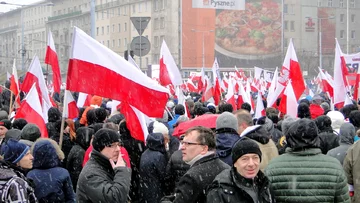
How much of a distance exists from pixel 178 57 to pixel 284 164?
77340 millimetres

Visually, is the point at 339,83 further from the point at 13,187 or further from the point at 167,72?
the point at 13,187

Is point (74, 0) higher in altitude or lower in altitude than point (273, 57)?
higher

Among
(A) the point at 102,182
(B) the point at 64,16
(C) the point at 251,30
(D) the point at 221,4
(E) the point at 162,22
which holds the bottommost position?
(A) the point at 102,182

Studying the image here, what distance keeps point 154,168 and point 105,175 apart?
95.7 inches

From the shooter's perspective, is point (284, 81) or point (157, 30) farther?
point (157, 30)

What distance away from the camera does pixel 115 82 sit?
7.14 m

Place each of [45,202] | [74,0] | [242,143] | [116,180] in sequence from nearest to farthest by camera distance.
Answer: [242,143] → [116,180] → [45,202] → [74,0]

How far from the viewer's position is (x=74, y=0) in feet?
351

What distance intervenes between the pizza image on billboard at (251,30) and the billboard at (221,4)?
0.53 metres

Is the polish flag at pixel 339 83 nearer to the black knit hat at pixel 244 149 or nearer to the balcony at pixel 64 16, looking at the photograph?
the black knit hat at pixel 244 149

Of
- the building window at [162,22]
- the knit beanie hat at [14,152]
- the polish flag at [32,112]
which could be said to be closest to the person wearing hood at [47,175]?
the knit beanie hat at [14,152]

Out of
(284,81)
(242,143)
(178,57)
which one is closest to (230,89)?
(284,81)

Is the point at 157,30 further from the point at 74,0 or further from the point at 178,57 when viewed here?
the point at 74,0

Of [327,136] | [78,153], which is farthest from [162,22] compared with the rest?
[78,153]
